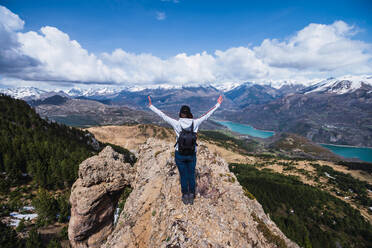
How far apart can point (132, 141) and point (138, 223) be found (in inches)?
7616

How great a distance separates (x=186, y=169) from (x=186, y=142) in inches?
72.5

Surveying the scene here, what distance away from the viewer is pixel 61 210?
3547 centimetres

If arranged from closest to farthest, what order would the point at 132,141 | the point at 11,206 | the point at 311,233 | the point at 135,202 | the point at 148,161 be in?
the point at 135,202 → the point at 148,161 → the point at 11,206 → the point at 311,233 → the point at 132,141

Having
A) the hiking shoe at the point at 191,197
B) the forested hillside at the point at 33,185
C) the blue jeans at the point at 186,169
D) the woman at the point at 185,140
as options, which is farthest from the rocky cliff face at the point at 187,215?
the forested hillside at the point at 33,185

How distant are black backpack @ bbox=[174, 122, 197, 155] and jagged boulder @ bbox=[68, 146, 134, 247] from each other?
17362mm

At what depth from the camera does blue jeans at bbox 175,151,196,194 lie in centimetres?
834

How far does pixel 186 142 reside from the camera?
7.88m

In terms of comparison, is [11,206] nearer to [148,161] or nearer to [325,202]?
[148,161]

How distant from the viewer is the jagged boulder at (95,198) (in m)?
19.9

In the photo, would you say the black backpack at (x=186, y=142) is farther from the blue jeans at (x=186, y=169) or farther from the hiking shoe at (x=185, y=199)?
the hiking shoe at (x=185, y=199)

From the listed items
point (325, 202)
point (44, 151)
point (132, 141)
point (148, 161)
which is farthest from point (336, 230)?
point (132, 141)

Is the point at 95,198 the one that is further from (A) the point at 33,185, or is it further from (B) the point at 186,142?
(A) the point at 33,185

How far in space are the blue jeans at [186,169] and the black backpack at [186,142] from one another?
1.18 feet

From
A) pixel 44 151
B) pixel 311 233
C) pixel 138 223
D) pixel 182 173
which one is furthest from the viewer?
pixel 311 233
